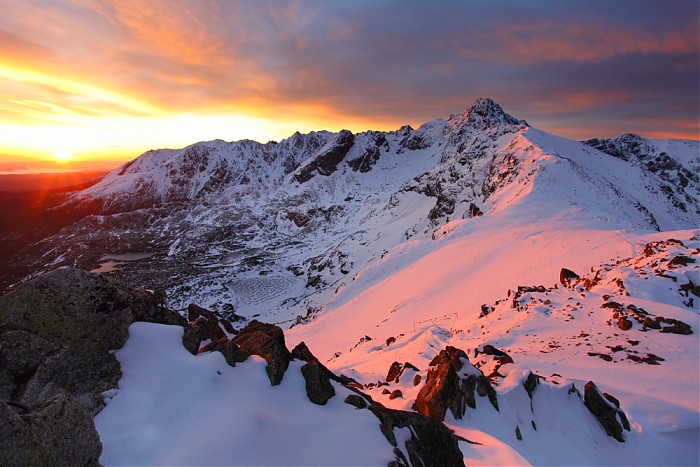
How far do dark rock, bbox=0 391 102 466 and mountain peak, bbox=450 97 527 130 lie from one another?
626 ft

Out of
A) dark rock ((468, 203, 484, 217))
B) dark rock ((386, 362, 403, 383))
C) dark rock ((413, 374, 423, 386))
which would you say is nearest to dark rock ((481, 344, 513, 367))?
dark rock ((413, 374, 423, 386))

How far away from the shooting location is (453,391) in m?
10.2

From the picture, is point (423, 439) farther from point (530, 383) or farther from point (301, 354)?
point (530, 383)

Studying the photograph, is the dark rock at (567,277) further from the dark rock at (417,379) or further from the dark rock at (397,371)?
Answer: the dark rock at (417,379)

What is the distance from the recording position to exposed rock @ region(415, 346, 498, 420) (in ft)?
32.8

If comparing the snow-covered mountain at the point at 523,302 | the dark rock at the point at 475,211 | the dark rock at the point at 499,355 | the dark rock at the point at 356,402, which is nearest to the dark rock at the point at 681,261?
the snow-covered mountain at the point at 523,302

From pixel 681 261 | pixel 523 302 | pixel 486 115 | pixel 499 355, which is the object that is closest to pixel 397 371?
pixel 499 355

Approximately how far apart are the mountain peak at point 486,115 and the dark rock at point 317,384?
186387 millimetres

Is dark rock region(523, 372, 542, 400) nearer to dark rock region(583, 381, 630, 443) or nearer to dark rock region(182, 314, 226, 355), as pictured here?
dark rock region(583, 381, 630, 443)

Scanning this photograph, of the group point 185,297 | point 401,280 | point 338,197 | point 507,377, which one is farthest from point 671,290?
point 338,197

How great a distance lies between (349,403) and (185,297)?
9026 centimetres

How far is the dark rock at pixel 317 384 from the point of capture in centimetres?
800

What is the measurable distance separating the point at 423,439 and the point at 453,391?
10.7 ft

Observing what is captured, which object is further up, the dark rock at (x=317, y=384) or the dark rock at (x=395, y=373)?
the dark rock at (x=317, y=384)
